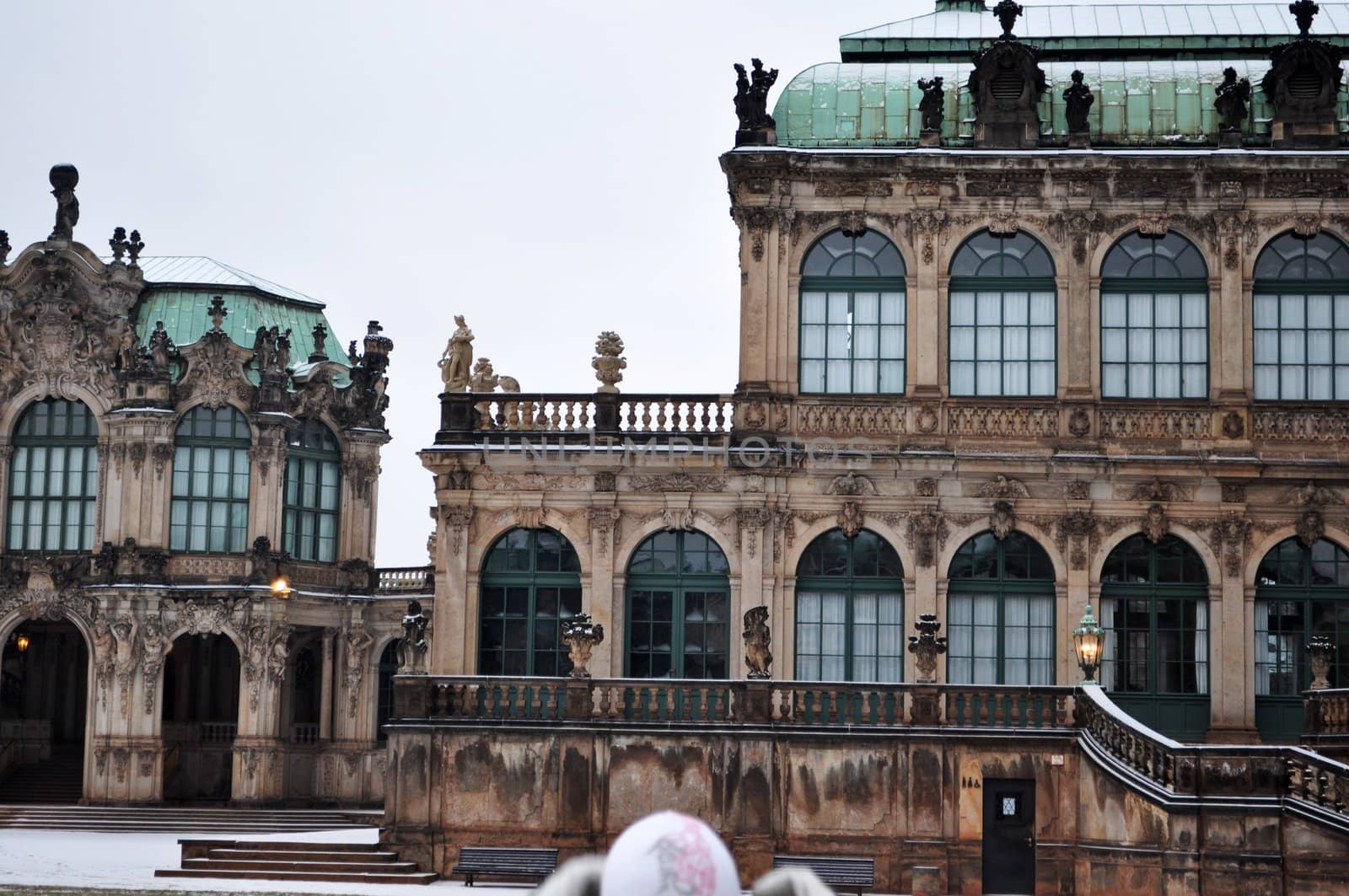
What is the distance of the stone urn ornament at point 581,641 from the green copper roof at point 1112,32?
11522mm

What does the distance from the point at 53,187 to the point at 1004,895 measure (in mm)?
32658

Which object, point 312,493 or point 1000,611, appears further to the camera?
point 312,493

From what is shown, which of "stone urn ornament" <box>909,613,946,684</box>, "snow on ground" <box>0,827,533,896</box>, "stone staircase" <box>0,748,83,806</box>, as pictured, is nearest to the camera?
"snow on ground" <box>0,827,533,896</box>

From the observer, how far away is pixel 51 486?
51.9 meters

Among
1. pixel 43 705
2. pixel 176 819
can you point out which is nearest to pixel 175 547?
pixel 43 705

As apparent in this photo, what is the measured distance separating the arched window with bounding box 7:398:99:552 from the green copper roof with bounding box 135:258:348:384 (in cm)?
321

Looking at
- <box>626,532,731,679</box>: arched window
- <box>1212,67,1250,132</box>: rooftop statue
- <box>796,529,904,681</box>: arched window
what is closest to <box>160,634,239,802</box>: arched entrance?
<box>626,532,731,679</box>: arched window

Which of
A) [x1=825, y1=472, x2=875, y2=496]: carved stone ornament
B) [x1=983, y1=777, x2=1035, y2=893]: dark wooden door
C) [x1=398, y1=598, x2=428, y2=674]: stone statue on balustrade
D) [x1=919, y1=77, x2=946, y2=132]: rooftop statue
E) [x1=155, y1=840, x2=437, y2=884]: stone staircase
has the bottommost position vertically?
[x1=155, y1=840, x2=437, y2=884]: stone staircase

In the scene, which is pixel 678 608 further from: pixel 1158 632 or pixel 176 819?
pixel 176 819

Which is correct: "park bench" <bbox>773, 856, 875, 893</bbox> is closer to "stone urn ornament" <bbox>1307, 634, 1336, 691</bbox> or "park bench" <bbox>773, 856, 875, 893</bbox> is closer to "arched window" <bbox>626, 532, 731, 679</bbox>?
"arched window" <bbox>626, 532, 731, 679</bbox>

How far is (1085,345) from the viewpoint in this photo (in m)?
35.4

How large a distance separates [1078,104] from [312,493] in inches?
983

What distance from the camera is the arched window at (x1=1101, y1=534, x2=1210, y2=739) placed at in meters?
34.7

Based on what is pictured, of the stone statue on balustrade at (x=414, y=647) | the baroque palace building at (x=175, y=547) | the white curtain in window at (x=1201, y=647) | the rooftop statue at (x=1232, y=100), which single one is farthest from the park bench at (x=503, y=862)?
the baroque palace building at (x=175, y=547)
